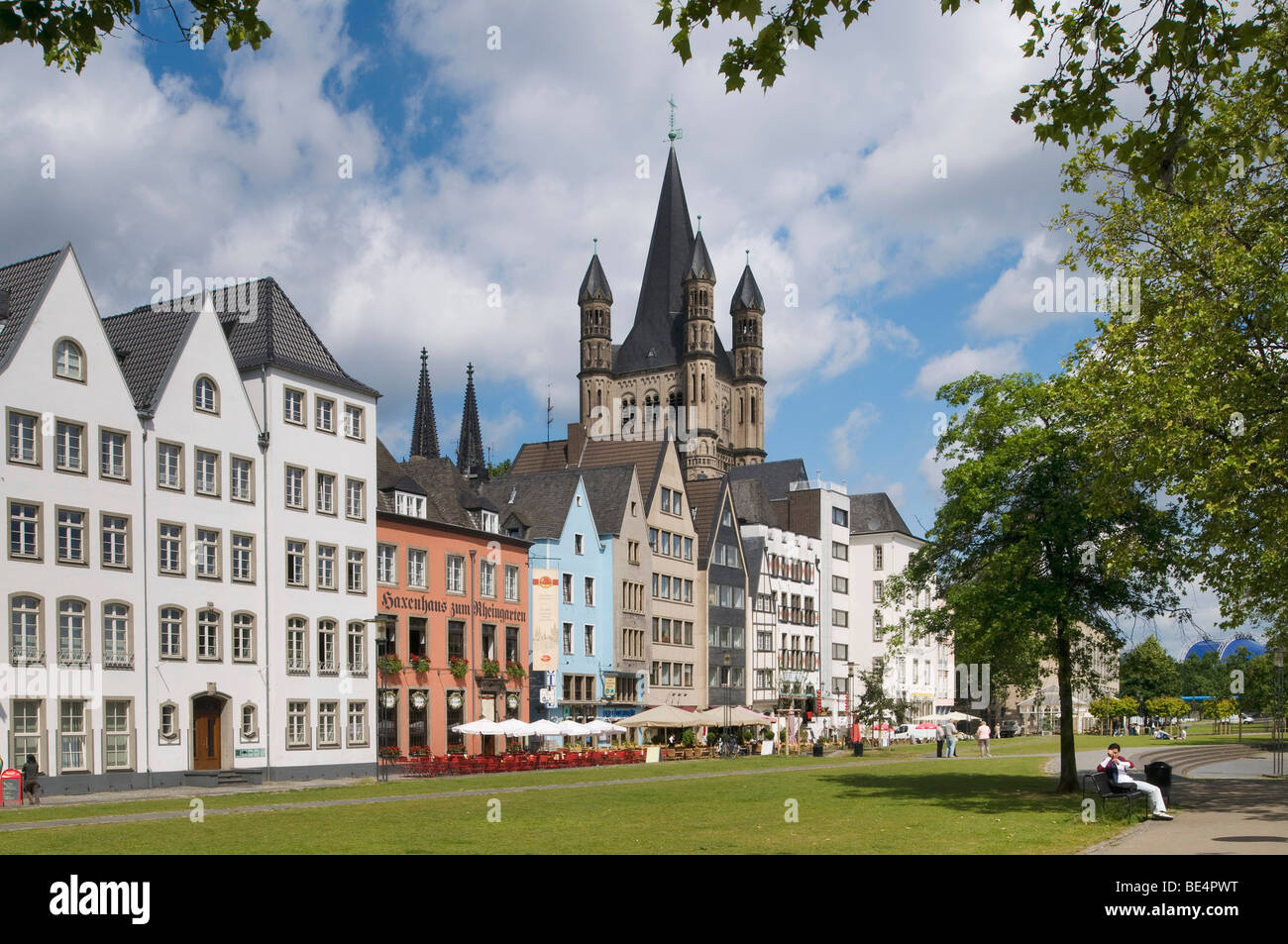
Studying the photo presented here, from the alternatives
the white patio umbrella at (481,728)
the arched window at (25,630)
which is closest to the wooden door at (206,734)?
the arched window at (25,630)

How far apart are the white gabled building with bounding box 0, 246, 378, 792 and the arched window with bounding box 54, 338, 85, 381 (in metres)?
0.06

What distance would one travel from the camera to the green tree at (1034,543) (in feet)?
104

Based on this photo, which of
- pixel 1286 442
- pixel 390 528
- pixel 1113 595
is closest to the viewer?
pixel 1286 442

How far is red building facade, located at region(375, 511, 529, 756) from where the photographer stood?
197 feet

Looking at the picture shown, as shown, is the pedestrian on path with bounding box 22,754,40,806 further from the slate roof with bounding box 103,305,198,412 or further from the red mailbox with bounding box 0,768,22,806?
the slate roof with bounding box 103,305,198,412

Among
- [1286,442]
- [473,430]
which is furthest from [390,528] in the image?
[473,430]

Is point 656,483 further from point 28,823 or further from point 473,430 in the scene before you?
point 28,823

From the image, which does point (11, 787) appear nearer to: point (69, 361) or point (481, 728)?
point (69, 361)

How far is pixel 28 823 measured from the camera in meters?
29.4

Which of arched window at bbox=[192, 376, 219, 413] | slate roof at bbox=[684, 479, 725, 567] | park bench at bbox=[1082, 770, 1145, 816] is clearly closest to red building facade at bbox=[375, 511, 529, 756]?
arched window at bbox=[192, 376, 219, 413]

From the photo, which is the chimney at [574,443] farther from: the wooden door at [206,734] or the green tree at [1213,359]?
the green tree at [1213,359]

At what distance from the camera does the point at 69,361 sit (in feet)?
148
